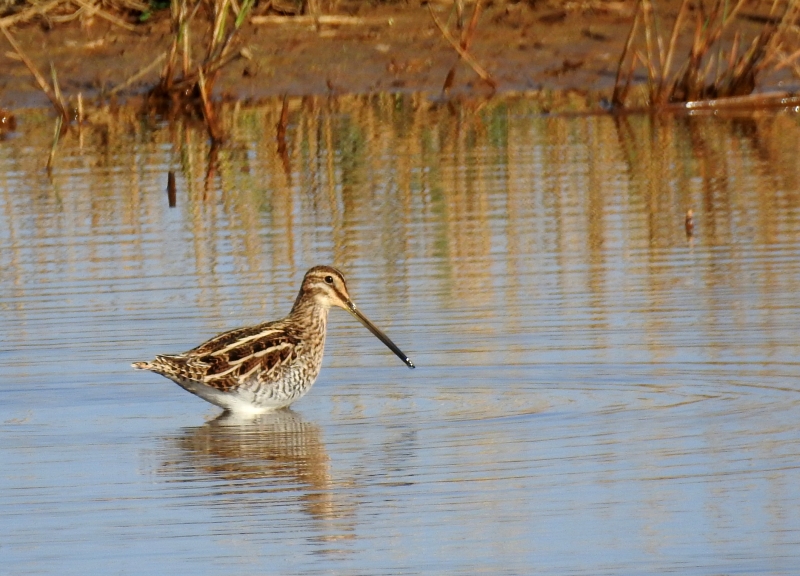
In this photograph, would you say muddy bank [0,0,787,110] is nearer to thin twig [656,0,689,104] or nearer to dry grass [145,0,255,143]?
dry grass [145,0,255,143]

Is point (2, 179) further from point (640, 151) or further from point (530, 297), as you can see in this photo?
point (530, 297)

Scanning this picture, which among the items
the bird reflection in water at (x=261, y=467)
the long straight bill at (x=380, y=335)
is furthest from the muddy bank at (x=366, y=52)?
the bird reflection in water at (x=261, y=467)

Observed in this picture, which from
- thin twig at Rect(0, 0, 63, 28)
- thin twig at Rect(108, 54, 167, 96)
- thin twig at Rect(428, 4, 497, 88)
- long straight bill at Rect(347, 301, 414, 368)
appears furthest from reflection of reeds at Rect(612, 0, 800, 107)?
long straight bill at Rect(347, 301, 414, 368)

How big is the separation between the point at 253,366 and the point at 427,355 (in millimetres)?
1164

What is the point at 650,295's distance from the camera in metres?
→ 10.4

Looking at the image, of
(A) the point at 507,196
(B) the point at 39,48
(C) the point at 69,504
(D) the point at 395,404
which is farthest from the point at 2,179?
(C) the point at 69,504

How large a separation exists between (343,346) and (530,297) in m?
1.14

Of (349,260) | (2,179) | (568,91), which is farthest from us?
(568,91)

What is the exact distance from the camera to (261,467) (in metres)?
7.47

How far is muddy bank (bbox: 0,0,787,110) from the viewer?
2023cm

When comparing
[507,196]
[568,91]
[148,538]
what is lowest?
[148,538]

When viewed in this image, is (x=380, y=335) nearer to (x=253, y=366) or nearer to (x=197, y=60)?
(x=253, y=366)

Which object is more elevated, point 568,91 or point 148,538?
point 568,91

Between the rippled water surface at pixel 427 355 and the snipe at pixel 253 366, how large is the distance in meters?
0.13
